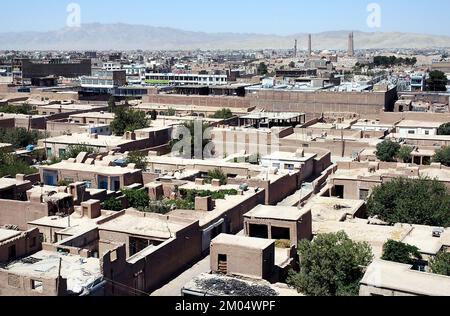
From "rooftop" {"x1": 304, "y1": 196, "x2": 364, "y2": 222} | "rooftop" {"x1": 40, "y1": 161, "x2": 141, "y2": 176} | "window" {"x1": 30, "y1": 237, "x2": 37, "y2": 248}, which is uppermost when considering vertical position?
"rooftop" {"x1": 40, "y1": 161, "x2": 141, "y2": 176}

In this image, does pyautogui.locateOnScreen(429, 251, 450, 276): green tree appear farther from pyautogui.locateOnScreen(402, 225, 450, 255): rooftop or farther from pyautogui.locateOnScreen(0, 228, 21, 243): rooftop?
pyautogui.locateOnScreen(0, 228, 21, 243): rooftop

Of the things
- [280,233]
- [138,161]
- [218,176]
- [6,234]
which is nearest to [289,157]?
[218,176]

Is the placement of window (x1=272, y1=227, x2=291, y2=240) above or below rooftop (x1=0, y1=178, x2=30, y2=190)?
below

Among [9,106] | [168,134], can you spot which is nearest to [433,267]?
[168,134]

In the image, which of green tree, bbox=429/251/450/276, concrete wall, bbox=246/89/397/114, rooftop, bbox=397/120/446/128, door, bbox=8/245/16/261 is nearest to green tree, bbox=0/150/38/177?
door, bbox=8/245/16/261

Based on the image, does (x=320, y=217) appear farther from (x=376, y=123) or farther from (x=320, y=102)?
(x=320, y=102)

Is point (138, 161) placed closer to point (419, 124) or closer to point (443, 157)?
point (443, 157)

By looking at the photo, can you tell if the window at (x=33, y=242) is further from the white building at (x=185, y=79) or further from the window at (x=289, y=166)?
the white building at (x=185, y=79)
